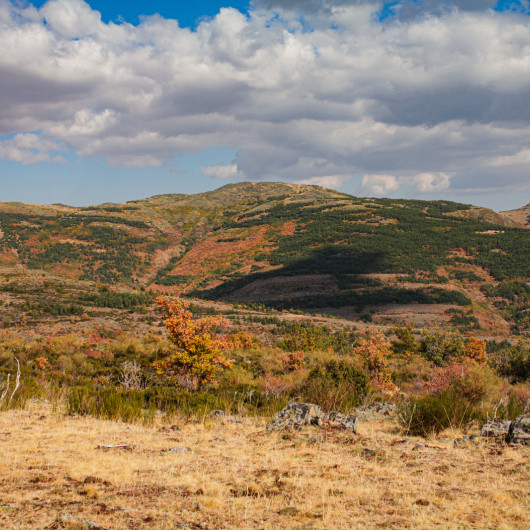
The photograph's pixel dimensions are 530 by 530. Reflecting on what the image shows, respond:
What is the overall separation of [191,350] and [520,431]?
10.5 meters

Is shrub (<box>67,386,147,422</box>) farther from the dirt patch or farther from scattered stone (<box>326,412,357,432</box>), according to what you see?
the dirt patch

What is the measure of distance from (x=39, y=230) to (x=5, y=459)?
151 metres

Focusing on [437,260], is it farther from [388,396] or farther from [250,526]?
[250,526]

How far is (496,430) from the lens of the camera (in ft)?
27.5

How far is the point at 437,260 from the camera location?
106938 mm

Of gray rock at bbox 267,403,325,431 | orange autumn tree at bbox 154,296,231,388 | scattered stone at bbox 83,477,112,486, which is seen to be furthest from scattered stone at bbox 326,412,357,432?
orange autumn tree at bbox 154,296,231,388

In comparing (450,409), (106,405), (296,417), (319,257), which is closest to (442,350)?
(450,409)

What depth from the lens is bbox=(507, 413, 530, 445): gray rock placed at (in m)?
7.70

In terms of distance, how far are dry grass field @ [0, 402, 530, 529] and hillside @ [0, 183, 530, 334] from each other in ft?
229

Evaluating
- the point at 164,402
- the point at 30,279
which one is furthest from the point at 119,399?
the point at 30,279

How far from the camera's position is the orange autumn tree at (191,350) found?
14.9 meters

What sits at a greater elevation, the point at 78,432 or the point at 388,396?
the point at 78,432

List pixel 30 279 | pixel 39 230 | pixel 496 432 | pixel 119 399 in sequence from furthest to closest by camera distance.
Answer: pixel 39 230 → pixel 30 279 → pixel 119 399 → pixel 496 432

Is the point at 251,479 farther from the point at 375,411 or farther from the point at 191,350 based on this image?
the point at 191,350
